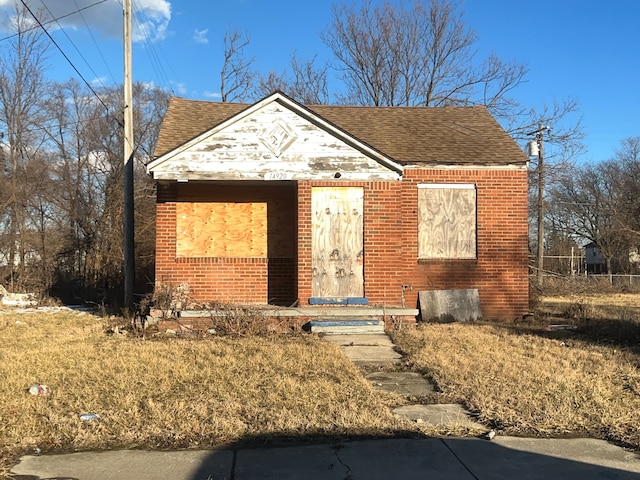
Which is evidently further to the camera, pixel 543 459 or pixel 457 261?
pixel 457 261

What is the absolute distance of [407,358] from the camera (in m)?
8.03

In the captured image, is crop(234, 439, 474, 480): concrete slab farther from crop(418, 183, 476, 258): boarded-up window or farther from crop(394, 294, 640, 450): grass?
crop(418, 183, 476, 258): boarded-up window

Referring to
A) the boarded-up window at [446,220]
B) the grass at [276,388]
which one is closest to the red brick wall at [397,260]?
the boarded-up window at [446,220]

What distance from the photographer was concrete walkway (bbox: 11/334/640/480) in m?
4.01

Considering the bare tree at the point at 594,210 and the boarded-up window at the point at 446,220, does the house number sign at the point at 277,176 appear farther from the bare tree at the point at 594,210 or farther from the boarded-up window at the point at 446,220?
the bare tree at the point at 594,210

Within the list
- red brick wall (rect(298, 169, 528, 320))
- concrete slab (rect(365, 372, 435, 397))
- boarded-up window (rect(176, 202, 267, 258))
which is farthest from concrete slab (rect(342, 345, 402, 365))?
boarded-up window (rect(176, 202, 267, 258))

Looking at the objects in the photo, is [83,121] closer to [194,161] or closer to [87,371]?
[194,161]

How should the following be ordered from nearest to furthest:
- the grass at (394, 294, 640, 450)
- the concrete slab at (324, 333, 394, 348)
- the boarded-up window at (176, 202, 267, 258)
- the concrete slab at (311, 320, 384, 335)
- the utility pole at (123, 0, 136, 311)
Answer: the grass at (394, 294, 640, 450)
the concrete slab at (324, 333, 394, 348)
the concrete slab at (311, 320, 384, 335)
the boarded-up window at (176, 202, 267, 258)
the utility pole at (123, 0, 136, 311)

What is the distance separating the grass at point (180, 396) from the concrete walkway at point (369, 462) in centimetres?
25

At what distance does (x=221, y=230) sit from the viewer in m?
12.0

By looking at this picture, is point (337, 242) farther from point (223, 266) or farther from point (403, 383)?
point (403, 383)

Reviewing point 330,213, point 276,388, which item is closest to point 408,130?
point 330,213

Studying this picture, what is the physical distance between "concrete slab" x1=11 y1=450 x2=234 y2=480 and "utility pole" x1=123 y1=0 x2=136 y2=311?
30.3 feet

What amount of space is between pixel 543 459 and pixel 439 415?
4.01 ft
